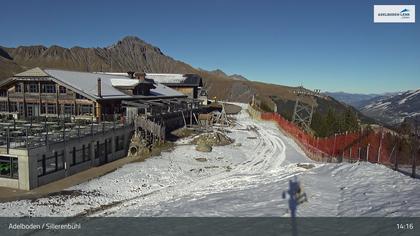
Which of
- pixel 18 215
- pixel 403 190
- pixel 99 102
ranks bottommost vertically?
pixel 18 215

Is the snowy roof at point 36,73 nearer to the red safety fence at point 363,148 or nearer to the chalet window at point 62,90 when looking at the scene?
the chalet window at point 62,90

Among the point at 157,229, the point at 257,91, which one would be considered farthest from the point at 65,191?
the point at 257,91

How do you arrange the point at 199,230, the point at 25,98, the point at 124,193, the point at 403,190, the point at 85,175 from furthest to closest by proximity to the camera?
the point at 25,98
the point at 85,175
the point at 124,193
the point at 403,190
the point at 199,230

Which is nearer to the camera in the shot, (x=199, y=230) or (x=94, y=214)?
(x=199, y=230)

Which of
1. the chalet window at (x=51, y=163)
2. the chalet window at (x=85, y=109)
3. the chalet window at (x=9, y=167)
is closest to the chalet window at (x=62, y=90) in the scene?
the chalet window at (x=85, y=109)

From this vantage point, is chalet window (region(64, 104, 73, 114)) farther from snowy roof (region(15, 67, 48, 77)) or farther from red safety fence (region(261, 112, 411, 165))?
red safety fence (region(261, 112, 411, 165))

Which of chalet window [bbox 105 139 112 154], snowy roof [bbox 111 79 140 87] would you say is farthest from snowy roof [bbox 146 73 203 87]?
chalet window [bbox 105 139 112 154]

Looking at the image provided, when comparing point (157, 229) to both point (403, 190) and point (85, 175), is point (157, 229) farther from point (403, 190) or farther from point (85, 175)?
point (85, 175)
